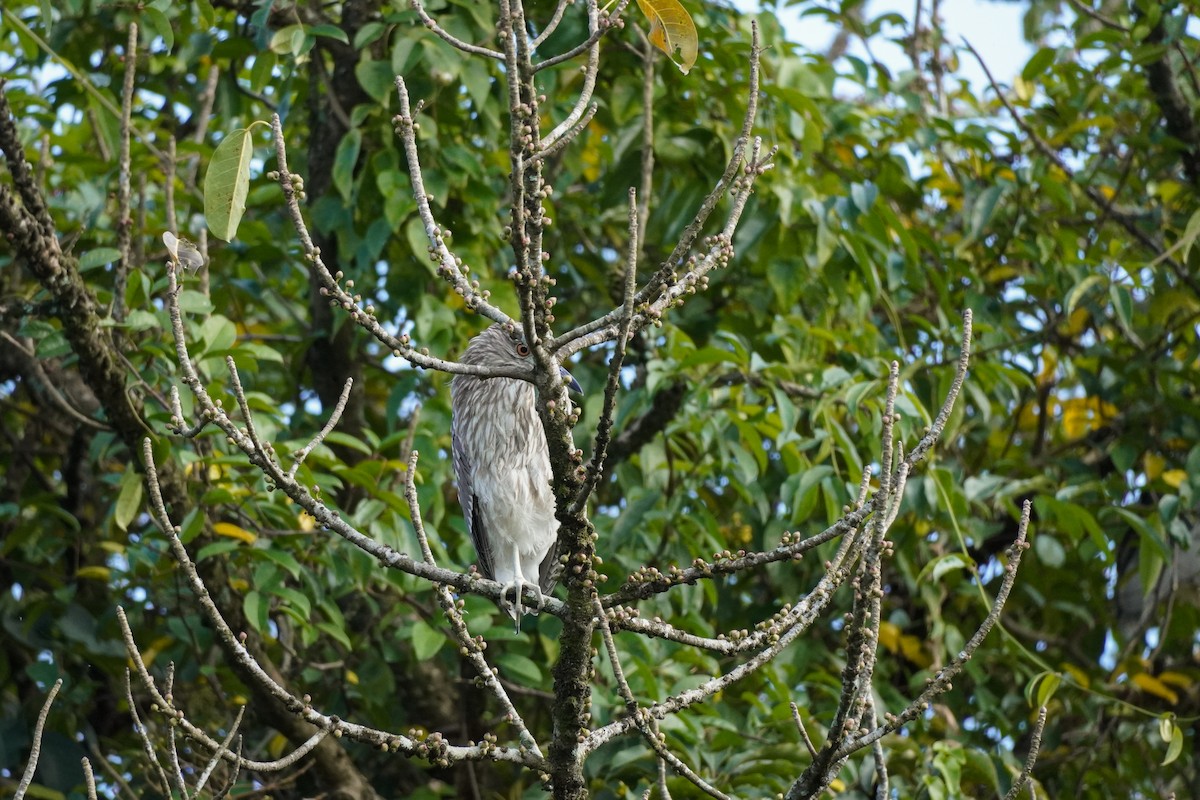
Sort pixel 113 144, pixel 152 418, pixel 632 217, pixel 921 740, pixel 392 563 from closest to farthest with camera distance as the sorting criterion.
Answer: pixel 632 217
pixel 392 563
pixel 152 418
pixel 113 144
pixel 921 740

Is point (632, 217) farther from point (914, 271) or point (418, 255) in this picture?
point (914, 271)

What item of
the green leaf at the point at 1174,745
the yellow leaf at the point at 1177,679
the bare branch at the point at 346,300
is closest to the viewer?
the bare branch at the point at 346,300

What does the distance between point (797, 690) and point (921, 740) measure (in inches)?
25.2

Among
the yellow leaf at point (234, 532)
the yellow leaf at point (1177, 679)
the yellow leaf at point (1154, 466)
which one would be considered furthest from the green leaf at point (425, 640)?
the yellow leaf at point (1154, 466)

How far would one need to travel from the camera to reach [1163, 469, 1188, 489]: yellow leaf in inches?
181

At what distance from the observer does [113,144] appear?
4246 mm

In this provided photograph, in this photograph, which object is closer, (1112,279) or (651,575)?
(651,575)

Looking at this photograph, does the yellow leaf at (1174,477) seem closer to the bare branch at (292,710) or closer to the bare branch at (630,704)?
the bare branch at (630,704)

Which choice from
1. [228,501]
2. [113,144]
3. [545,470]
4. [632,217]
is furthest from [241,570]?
[632,217]

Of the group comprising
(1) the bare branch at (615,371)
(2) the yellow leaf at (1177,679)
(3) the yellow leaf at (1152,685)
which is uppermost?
(2) the yellow leaf at (1177,679)

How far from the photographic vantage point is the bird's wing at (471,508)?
4.08m

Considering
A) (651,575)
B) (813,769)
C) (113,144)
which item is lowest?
(813,769)

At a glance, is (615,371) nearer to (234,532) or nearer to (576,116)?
(576,116)

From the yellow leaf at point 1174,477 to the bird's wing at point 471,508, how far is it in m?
2.36
